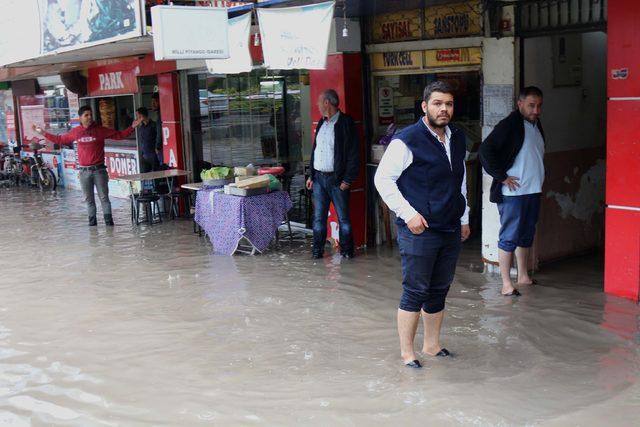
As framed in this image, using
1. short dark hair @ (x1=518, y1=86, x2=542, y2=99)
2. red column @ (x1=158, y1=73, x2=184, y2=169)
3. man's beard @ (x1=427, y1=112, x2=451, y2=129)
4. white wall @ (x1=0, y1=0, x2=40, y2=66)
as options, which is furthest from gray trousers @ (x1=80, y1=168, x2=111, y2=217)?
man's beard @ (x1=427, y1=112, x2=451, y2=129)

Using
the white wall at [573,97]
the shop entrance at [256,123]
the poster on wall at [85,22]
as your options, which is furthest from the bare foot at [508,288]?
the poster on wall at [85,22]

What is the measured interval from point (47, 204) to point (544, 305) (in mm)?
10904

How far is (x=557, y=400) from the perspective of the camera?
434cm

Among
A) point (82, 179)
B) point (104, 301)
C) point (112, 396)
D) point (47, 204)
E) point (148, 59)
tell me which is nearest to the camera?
point (112, 396)

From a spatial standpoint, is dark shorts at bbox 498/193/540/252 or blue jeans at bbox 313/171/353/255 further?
blue jeans at bbox 313/171/353/255

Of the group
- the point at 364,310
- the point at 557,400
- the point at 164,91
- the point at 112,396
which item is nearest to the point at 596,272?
the point at 364,310

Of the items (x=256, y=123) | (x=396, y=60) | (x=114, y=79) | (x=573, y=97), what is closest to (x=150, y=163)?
(x=114, y=79)

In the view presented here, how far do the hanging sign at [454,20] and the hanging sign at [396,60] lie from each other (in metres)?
0.33

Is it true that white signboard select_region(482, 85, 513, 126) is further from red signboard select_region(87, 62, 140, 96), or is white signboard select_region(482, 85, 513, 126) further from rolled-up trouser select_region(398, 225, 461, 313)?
red signboard select_region(87, 62, 140, 96)

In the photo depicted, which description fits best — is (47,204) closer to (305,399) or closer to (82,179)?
(82,179)

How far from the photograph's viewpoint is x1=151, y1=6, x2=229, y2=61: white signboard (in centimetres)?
696

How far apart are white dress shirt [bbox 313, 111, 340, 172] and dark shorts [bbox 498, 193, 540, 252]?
2.28 metres

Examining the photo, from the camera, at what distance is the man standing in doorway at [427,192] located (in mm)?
4598

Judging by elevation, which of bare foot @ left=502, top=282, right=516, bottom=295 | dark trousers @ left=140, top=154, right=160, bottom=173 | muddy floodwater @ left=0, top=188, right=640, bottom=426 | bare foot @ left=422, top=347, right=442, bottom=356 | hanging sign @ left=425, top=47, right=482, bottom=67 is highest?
hanging sign @ left=425, top=47, right=482, bottom=67
